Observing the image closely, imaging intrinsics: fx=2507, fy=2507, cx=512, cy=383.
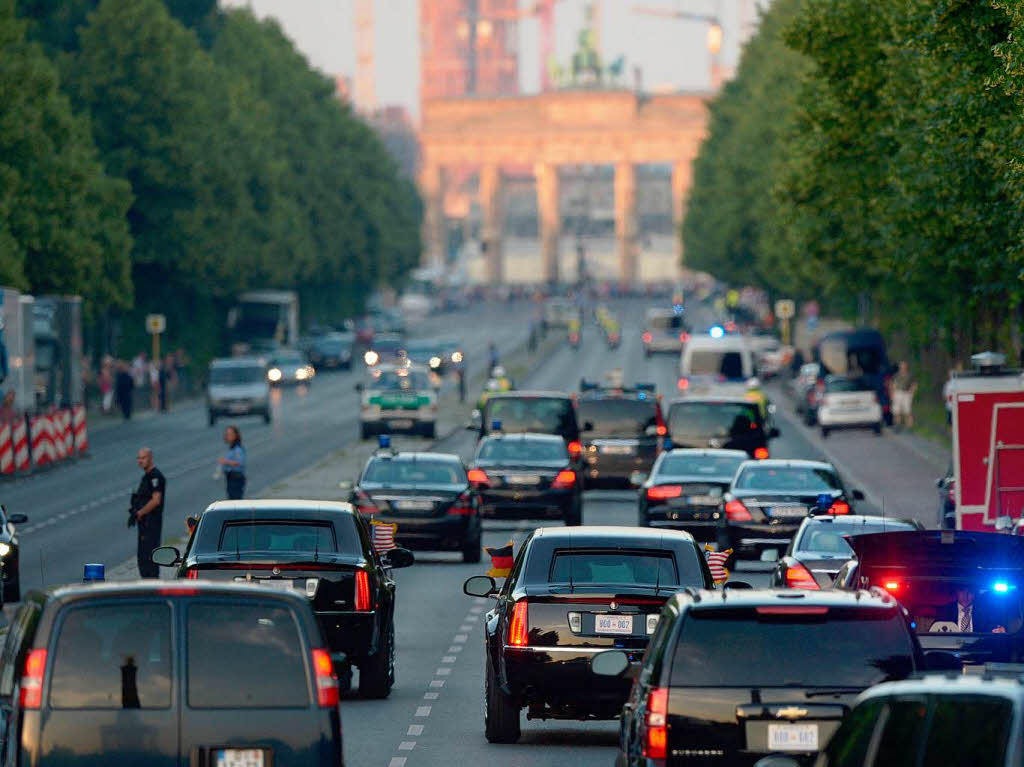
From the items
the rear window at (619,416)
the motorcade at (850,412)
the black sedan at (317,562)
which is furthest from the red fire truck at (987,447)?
the motorcade at (850,412)

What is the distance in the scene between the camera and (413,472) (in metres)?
33.2

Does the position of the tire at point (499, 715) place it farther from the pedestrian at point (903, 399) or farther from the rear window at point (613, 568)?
the pedestrian at point (903, 399)

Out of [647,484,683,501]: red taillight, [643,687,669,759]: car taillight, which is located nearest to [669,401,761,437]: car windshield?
[647,484,683,501]: red taillight

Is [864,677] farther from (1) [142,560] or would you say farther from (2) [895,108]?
(2) [895,108]

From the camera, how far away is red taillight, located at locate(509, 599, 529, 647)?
52.2 ft

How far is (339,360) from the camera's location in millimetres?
109688

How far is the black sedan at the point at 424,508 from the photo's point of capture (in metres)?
32.1

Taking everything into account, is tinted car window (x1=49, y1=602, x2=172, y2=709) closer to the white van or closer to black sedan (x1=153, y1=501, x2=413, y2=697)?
black sedan (x1=153, y1=501, x2=413, y2=697)

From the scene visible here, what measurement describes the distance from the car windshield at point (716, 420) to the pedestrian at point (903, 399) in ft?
79.6

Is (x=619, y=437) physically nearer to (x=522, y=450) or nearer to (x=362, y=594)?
(x=522, y=450)

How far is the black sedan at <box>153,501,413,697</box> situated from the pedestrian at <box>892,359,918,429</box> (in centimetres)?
5015

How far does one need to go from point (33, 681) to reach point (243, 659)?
917 millimetres

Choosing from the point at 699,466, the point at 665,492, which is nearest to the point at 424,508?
the point at 665,492

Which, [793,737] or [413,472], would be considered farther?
[413,472]
